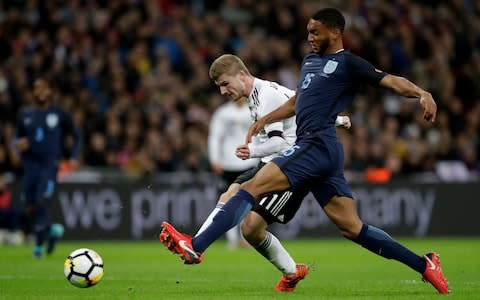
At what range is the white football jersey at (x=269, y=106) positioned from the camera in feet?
31.3

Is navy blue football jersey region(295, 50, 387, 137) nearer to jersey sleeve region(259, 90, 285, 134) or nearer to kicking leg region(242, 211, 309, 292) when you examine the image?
jersey sleeve region(259, 90, 285, 134)

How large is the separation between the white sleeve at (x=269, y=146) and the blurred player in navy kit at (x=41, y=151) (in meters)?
5.93

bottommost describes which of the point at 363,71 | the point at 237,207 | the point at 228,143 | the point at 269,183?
the point at 228,143

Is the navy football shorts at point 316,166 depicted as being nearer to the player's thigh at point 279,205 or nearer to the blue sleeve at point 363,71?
the player's thigh at point 279,205

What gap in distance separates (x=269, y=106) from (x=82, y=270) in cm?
216

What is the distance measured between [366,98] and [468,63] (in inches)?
128

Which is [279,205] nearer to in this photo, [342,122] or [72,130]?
[342,122]

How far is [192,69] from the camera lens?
21922mm

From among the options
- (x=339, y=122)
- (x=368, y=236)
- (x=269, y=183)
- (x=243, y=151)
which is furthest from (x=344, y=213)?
(x=243, y=151)

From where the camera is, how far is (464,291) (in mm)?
9164

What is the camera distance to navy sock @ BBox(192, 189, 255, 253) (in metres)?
8.33

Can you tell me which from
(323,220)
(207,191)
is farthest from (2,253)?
(323,220)

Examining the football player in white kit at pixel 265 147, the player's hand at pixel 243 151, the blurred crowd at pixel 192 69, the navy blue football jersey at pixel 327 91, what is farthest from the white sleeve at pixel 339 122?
the blurred crowd at pixel 192 69

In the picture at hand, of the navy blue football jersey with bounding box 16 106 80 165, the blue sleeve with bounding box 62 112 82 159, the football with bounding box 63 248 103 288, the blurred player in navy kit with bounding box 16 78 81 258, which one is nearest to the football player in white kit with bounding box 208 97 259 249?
the blue sleeve with bounding box 62 112 82 159
